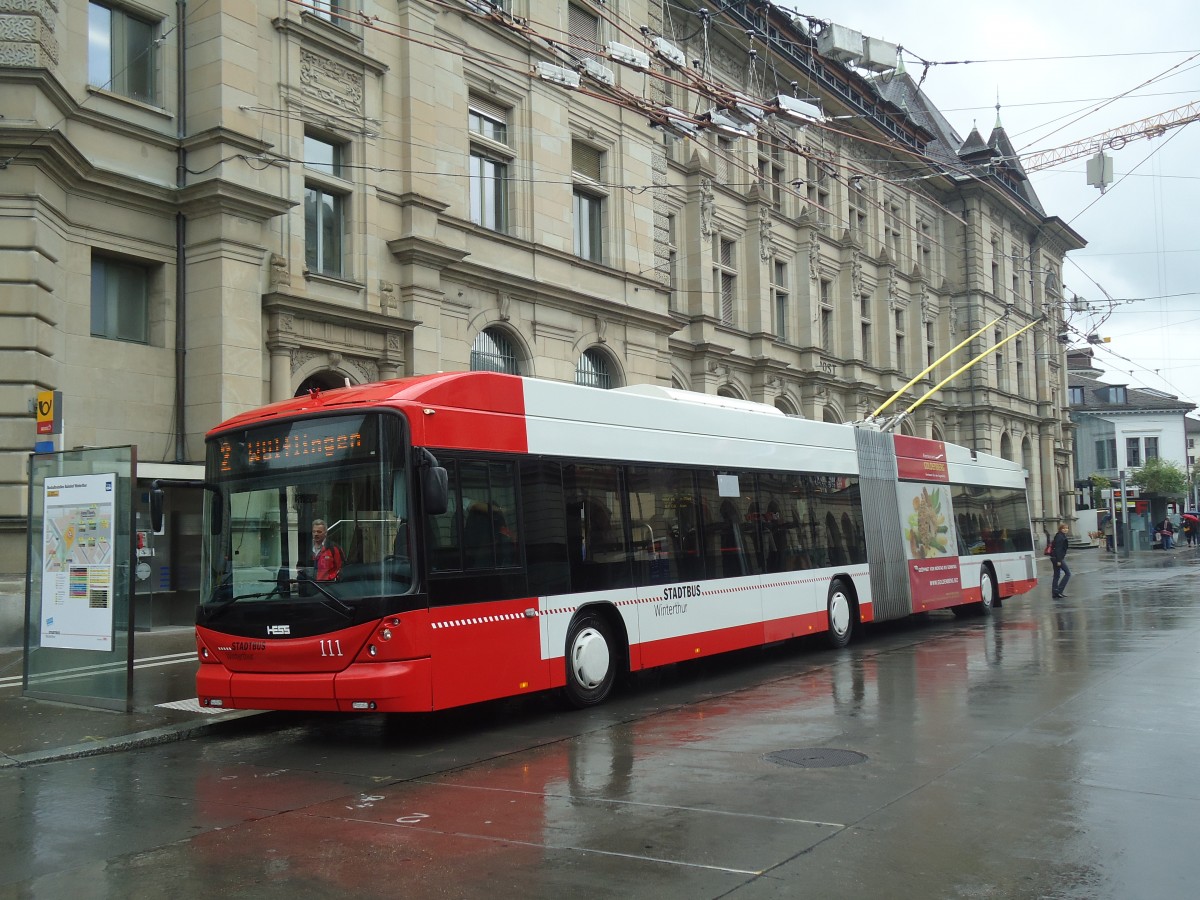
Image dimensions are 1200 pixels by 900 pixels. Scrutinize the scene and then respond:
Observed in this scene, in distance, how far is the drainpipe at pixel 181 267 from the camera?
18.4 metres

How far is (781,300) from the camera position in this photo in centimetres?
3900

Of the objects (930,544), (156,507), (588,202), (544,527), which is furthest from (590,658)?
(588,202)

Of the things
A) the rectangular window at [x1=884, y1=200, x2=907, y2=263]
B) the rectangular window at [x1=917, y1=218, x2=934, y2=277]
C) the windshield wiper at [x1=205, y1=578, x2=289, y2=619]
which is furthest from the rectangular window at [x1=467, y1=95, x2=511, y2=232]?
the rectangular window at [x1=917, y1=218, x2=934, y2=277]

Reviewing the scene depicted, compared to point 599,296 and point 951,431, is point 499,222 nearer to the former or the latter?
point 599,296

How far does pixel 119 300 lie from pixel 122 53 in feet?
13.0

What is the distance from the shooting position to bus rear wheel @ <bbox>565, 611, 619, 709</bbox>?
11078mm

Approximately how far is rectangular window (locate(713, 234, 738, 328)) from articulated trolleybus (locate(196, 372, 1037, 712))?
2021 cm

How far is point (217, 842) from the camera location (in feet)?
21.1

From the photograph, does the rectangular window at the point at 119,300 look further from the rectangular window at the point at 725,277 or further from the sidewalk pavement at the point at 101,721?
the rectangular window at the point at 725,277

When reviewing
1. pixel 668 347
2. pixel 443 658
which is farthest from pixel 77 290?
pixel 668 347

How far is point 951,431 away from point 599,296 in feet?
103

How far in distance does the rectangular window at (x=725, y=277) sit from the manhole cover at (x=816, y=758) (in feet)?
88.2

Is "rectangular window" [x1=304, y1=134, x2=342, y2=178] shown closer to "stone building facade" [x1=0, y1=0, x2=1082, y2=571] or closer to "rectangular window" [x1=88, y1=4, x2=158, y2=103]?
"stone building facade" [x1=0, y1=0, x2=1082, y2=571]

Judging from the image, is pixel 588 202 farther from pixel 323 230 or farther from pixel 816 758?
pixel 816 758
